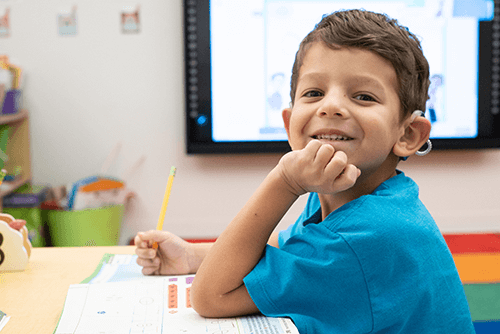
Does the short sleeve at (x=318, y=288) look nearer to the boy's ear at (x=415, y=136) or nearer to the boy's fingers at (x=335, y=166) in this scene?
the boy's fingers at (x=335, y=166)

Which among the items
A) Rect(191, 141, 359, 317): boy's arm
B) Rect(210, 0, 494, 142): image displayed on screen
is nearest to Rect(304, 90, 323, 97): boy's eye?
Rect(191, 141, 359, 317): boy's arm

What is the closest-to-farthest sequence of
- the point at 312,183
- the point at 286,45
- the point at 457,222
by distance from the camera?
the point at 312,183 < the point at 286,45 < the point at 457,222

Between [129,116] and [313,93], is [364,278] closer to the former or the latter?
[313,93]

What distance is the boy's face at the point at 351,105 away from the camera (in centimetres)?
56

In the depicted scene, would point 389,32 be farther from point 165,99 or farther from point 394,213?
point 165,99

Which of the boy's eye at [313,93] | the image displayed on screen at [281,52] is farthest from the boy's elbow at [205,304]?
the image displayed on screen at [281,52]

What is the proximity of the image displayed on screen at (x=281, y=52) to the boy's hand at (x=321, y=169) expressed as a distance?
1483 mm

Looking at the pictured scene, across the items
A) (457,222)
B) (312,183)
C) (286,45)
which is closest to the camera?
(312,183)

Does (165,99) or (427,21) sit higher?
(427,21)

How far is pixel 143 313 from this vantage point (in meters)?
0.55

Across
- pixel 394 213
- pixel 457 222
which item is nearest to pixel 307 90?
pixel 394 213

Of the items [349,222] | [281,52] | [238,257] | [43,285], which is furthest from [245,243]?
[281,52]

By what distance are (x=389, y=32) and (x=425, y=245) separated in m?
0.27

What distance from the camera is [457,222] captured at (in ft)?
7.09
